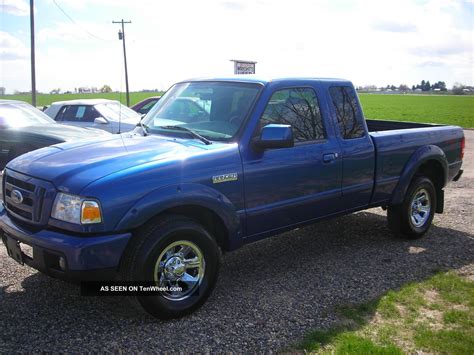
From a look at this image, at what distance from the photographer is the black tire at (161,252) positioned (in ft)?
11.5

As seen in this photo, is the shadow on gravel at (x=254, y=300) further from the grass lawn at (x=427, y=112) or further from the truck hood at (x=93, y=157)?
the grass lawn at (x=427, y=112)

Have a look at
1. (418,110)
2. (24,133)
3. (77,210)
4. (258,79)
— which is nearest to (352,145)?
(258,79)

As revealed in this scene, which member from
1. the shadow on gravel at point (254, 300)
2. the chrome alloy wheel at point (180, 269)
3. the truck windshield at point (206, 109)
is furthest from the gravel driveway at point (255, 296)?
the truck windshield at point (206, 109)

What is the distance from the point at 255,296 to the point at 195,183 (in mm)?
1236

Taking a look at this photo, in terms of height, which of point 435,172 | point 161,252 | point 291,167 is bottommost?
point 161,252

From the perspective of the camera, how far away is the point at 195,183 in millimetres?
3762

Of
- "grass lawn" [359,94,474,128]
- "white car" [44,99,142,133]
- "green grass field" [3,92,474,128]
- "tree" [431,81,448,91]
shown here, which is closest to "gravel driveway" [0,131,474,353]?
"white car" [44,99,142,133]

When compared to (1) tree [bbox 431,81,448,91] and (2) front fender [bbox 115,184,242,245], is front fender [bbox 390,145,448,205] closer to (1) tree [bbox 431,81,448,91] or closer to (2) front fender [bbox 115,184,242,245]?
(2) front fender [bbox 115,184,242,245]

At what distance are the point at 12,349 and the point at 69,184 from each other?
3.90 ft

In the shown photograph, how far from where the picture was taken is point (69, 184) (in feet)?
11.3

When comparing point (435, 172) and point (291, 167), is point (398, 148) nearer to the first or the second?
point (435, 172)

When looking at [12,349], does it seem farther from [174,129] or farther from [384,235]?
[384,235]

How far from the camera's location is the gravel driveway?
11.6 feet

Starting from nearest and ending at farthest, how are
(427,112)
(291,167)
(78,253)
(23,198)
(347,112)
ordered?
(78,253), (23,198), (291,167), (347,112), (427,112)
